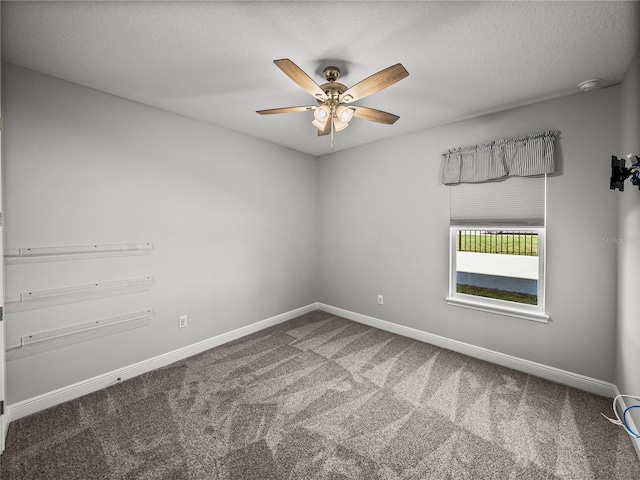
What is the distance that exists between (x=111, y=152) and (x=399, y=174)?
10.2 feet

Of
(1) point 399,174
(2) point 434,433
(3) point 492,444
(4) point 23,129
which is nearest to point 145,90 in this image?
(4) point 23,129

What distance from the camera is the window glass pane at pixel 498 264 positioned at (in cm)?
273

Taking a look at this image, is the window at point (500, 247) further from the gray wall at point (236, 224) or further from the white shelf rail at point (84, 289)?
the white shelf rail at point (84, 289)

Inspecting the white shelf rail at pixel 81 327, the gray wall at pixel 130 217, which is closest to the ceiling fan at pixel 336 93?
the gray wall at pixel 130 217

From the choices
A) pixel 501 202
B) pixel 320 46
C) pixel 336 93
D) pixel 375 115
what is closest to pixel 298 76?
pixel 320 46

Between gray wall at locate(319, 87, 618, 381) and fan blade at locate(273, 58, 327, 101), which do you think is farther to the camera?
gray wall at locate(319, 87, 618, 381)

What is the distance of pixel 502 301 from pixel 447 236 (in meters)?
0.87

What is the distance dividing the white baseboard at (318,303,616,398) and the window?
46 centimetres

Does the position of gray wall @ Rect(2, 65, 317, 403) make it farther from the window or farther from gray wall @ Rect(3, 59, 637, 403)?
the window

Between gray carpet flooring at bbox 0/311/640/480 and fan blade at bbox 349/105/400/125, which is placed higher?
fan blade at bbox 349/105/400/125

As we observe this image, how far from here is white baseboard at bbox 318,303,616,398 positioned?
7.77 ft

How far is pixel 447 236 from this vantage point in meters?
3.20

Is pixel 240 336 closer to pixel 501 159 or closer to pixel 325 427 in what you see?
pixel 325 427

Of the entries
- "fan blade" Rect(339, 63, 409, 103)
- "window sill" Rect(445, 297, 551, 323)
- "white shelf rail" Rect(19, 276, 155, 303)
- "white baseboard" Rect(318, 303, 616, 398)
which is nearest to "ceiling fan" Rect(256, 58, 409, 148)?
"fan blade" Rect(339, 63, 409, 103)
